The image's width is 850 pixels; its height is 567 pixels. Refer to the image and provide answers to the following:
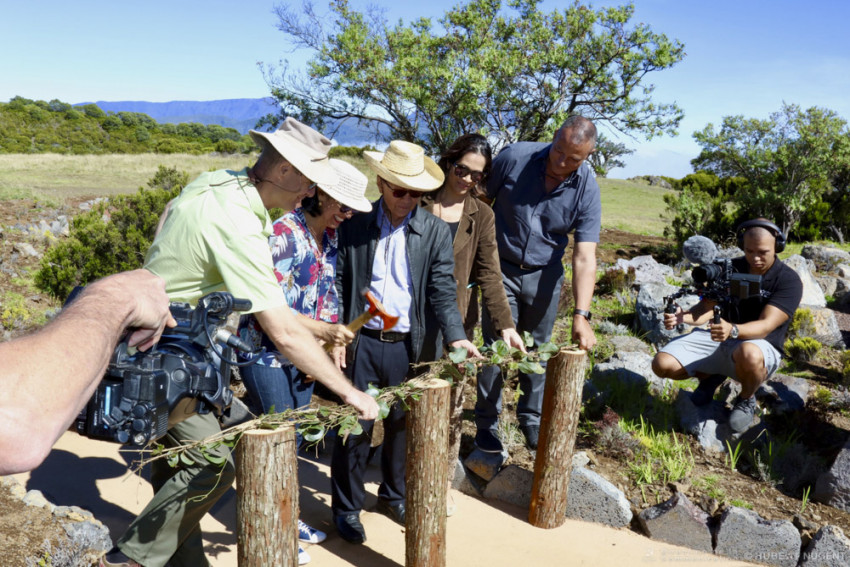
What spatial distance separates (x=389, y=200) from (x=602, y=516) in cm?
222

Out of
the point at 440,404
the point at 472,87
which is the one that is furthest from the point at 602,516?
the point at 472,87

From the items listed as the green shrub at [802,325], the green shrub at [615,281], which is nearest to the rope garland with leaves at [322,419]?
the green shrub at [802,325]

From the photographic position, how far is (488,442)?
14.2 feet

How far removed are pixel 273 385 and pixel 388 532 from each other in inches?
47.6

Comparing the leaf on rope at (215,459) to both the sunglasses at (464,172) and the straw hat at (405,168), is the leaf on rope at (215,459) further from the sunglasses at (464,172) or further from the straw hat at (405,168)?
the sunglasses at (464,172)

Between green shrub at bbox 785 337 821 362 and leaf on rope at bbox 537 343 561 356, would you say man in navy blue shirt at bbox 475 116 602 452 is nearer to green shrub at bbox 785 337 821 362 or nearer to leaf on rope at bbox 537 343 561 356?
leaf on rope at bbox 537 343 561 356

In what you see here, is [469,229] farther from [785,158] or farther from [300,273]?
[785,158]

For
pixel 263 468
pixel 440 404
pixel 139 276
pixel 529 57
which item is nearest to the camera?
pixel 139 276

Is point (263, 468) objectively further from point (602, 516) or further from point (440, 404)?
point (602, 516)

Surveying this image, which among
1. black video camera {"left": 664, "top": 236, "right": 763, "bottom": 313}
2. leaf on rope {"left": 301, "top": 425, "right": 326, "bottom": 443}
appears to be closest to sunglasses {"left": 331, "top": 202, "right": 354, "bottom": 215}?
leaf on rope {"left": 301, "top": 425, "right": 326, "bottom": 443}

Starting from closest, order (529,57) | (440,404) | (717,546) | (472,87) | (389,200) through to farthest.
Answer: (440,404)
(389,200)
(717,546)
(472,87)
(529,57)

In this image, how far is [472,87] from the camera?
10.2 meters

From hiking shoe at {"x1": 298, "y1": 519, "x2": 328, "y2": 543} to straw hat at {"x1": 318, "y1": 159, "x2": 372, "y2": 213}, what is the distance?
1.72 meters

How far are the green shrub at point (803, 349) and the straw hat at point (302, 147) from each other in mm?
5270
